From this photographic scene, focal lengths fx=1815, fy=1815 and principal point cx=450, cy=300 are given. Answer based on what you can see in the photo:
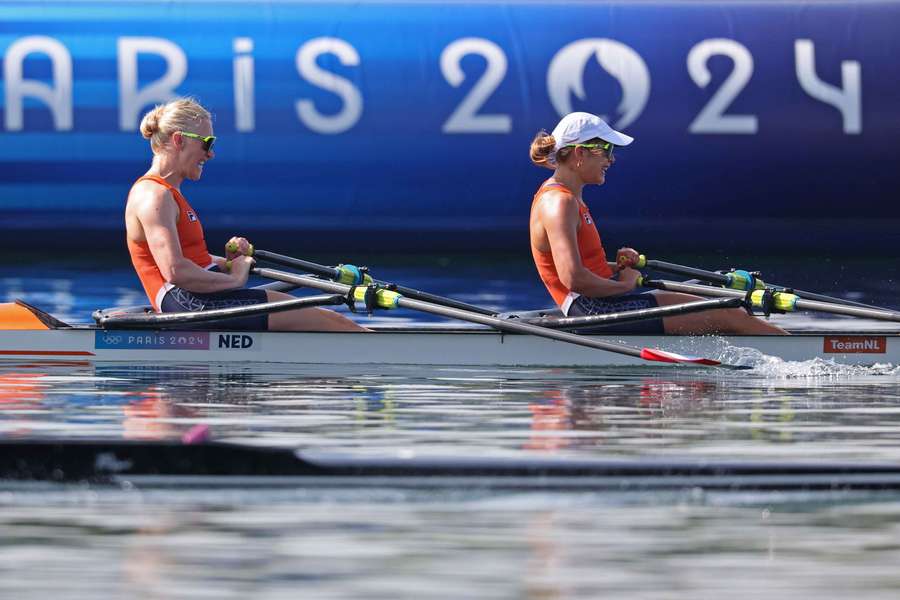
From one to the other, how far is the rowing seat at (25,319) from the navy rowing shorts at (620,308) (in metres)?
2.73

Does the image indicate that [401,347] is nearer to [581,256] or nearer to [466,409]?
[581,256]

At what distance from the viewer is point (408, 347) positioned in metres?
9.55

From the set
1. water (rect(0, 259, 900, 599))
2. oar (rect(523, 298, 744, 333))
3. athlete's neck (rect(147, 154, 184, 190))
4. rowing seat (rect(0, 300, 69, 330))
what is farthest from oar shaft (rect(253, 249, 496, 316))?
water (rect(0, 259, 900, 599))

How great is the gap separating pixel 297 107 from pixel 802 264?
17.6 ft

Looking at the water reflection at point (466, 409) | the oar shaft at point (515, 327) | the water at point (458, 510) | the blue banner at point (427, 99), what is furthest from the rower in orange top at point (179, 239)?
the blue banner at point (427, 99)

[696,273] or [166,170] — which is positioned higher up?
[166,170]

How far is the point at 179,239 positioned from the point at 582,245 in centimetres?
213

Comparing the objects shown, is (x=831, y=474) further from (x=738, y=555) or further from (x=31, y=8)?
(x=31, y=8)

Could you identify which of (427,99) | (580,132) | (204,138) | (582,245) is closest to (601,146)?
(580,132)

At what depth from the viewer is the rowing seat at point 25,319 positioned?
31.4ft

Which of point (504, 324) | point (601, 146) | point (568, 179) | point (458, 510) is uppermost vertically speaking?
point (601, 146)

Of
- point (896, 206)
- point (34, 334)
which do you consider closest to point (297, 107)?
point (896, 206)

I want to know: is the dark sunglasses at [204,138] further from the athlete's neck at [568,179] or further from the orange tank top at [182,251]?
the athlete's neck at [568,179]

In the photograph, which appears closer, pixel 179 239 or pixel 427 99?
pixel 179 239
